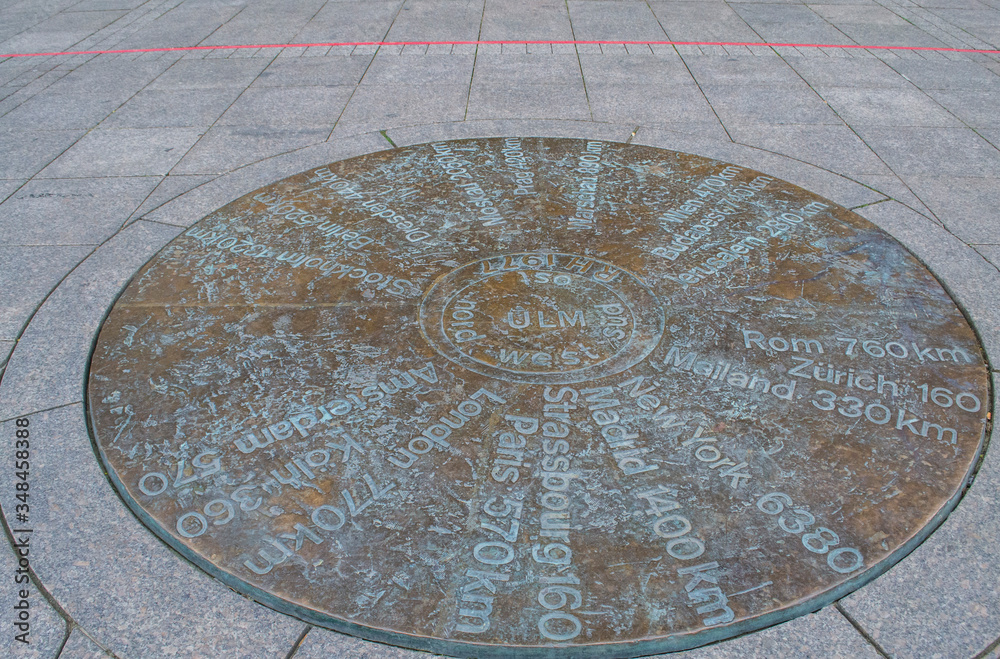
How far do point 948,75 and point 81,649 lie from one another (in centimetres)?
813

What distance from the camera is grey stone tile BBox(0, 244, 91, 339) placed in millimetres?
A: 3822

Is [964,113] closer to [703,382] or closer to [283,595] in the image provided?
[703,382]

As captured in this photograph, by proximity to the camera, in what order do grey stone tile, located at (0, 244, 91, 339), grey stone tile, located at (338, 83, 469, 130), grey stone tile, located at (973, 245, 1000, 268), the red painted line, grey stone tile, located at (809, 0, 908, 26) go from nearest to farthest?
grey stone tile, located at (0, 244, 91, 339) → grey stone tile, located at (973, 245, 1000, 268) → grey stone tile, located at (338, 83, 469, 130) → the red painted line → grey stone tile, located at (809, 0, 908, 26)

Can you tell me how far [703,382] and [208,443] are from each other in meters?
2.15

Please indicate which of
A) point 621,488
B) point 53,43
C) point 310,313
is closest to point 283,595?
point 621,488

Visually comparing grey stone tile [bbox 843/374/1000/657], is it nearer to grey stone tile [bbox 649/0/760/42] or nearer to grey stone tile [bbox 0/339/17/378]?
grey stone tile [bbox 0/339/17/378]

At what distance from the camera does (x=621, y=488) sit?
2.70 meters

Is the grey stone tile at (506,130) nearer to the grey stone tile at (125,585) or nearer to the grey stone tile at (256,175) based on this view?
the grey stone tile at (256,175)

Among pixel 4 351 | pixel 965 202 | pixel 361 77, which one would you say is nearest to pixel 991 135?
pixel 965 202

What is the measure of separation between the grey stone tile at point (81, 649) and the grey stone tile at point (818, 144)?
16.7 feet

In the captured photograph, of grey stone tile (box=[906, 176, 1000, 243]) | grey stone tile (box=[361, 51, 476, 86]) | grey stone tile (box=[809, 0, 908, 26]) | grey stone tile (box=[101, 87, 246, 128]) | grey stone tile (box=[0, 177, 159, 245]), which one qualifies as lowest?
grey stone tile (box=[0, 177, 159, 245])

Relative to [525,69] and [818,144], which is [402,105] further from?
[818,144]

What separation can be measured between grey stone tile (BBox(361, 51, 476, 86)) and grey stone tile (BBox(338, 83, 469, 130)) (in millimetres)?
150

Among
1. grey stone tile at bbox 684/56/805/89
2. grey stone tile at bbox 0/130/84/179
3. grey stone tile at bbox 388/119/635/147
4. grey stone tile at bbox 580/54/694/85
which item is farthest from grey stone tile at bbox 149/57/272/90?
grey stone tile at bbox 684/56/805/89
